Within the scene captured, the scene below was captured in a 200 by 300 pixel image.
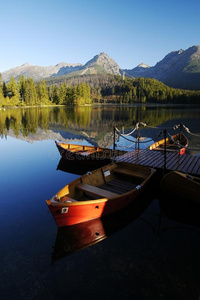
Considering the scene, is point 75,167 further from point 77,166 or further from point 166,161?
point 166,161

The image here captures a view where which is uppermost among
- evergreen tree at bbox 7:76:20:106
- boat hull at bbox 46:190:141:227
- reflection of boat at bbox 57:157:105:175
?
evergreen tree at bbox 7:76:20:106

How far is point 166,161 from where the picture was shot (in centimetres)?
1439

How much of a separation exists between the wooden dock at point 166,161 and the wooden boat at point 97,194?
1586 millimetres

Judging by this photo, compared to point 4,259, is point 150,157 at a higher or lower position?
higher

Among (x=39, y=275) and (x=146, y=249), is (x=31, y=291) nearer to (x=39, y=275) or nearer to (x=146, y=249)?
(x=39, y=275)

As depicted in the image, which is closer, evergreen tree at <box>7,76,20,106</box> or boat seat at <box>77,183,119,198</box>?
boat seat at <box>77,183,119,198</box>

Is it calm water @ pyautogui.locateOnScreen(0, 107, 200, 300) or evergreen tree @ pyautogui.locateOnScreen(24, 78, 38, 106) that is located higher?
evergreen tree @ pyautogui.locateOnScreen(24, 78, 38, 106)

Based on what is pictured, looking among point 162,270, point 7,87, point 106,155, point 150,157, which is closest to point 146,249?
point 162,270

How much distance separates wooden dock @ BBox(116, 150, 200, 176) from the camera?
1271cm

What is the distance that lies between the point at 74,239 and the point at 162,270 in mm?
3493

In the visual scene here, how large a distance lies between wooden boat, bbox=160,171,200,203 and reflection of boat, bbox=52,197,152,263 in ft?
6.81

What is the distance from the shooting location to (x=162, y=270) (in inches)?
249

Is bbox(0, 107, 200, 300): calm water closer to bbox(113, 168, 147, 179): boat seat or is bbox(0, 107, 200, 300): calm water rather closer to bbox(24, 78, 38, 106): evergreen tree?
bbox(113, 168, 147, 179): boat seat

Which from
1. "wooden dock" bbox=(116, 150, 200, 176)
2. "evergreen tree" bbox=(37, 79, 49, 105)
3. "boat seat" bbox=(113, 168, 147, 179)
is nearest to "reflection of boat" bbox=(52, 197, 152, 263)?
"boat seat" bbox=(113, 168, 147, 179)
